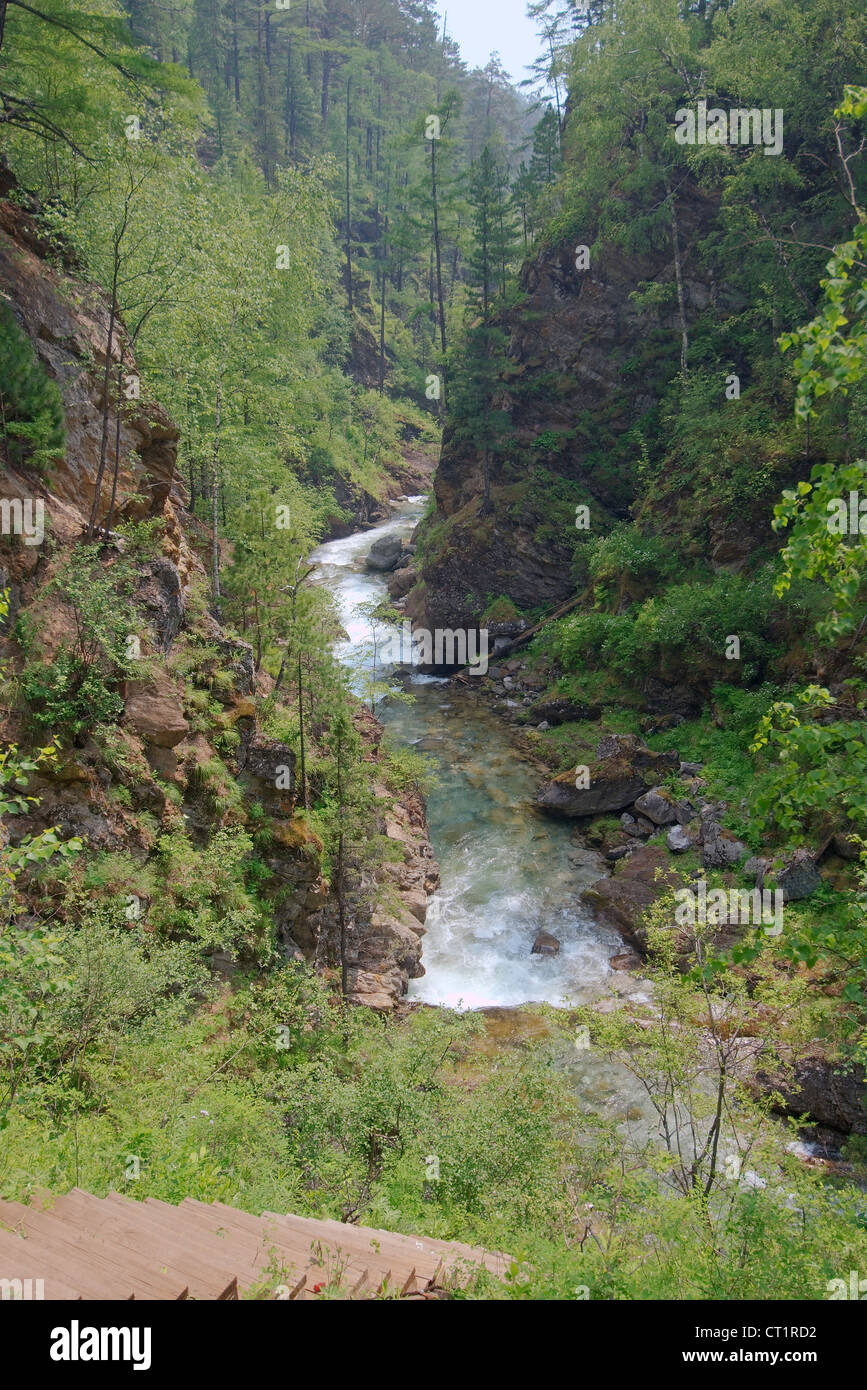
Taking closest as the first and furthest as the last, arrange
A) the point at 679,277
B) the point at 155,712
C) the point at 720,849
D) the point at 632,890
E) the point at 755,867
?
1. the point at 155,712
2. the point at 755,867
3. the point at 720,849
4. the point at 632,890
5. the point at 679,277

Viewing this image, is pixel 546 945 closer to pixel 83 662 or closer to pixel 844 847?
pixel 844 847

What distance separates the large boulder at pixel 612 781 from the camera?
69.3ft

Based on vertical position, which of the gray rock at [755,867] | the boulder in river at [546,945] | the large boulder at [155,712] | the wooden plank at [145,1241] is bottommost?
the boulder in river at [546,945]

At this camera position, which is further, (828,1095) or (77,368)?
(77,368)

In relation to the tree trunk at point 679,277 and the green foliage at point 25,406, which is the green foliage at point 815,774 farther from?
the tree trunk at point 679,277

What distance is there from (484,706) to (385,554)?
49.3 ft

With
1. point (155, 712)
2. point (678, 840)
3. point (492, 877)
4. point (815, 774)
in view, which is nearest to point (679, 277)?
point (678, 840)

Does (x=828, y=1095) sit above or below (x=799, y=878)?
below

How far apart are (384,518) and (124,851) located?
40.7m

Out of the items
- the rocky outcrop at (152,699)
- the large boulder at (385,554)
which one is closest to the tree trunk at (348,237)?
the large boulder at (385,554)

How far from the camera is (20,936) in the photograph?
17.4 feet

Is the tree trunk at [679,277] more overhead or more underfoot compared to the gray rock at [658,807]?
more overhead

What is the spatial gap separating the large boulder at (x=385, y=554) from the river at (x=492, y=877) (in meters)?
13.0

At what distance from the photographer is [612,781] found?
21219 mm
